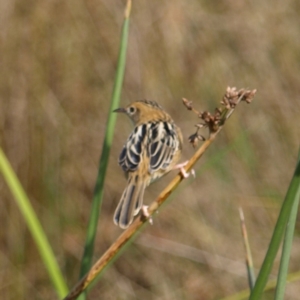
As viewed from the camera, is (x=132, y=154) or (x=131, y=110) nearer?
(x=132, y=154)

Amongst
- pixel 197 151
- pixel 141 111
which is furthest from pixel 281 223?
pixel 141 111

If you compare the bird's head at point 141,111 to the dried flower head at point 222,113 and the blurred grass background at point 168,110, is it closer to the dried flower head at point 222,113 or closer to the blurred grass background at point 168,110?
the dried flower head at point 222,113

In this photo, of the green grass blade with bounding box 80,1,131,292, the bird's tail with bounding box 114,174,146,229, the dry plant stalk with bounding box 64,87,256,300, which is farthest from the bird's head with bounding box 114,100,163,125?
the dry plant stalk with bounding box 64,87,256,300

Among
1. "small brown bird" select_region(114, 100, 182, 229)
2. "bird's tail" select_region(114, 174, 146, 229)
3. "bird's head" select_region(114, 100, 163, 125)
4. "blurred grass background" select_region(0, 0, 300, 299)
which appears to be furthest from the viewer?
"blurred grass background" select_region(0, 0, 300, 299)

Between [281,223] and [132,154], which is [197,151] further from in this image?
[132,154]

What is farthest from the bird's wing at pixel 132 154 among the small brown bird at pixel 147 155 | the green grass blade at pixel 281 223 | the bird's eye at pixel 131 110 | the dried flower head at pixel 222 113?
the green grass blade at pixel 281 223

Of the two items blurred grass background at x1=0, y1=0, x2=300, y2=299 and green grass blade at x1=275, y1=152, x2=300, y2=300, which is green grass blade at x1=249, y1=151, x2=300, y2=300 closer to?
green grass blade at x1=275, y1=152, x2=300, y2=300
